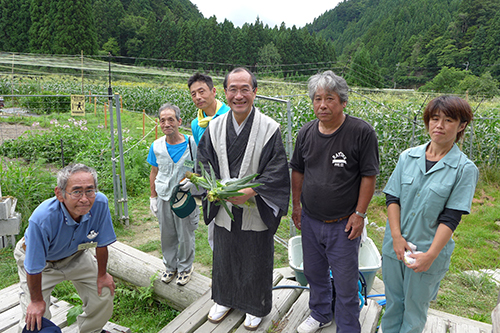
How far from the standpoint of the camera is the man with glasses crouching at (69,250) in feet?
6.72

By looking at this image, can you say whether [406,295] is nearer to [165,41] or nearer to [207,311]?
[207,311]

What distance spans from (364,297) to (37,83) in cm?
2001

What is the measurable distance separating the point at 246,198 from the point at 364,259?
1715 mm

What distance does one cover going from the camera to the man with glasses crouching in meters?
2.05

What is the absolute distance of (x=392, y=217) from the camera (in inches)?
78.5

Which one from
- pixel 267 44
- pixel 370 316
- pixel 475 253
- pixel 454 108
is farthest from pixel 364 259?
pixel 267 44

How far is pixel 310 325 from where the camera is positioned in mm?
2338

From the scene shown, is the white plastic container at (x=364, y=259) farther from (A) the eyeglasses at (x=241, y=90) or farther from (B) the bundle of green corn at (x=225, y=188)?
(A) the eyeglasses at (x=241, y=90)

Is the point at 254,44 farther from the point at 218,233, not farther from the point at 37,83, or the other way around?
the point at 218,233

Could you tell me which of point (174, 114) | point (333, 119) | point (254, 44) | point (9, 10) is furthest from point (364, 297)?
point (9, 10)

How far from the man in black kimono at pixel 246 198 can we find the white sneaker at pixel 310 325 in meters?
0.27

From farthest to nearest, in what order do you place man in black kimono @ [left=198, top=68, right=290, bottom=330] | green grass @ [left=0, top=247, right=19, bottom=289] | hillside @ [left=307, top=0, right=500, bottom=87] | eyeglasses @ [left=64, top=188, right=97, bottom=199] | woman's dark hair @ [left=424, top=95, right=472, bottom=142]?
hillside @ [left=307, top=0, right=500, bottom=87] < green grass @ [left=0, top=247, right=19, bottom=289] < man in black kimono @ [left=198, top=68, right=290, bottom=330] < eyeglasses @ [left=64, top=188, right=97, bottom=199] < woman's dark hair @ [left=424, top=95, right=472, bottom=142]

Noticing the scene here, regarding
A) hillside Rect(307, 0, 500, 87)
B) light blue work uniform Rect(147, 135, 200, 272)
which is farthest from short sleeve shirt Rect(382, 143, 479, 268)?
hillside Rect(307, 0, 500, 87)

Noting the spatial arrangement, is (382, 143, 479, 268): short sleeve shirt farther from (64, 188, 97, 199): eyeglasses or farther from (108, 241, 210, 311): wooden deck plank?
(64, 188, 97, 199): eyeglasses
